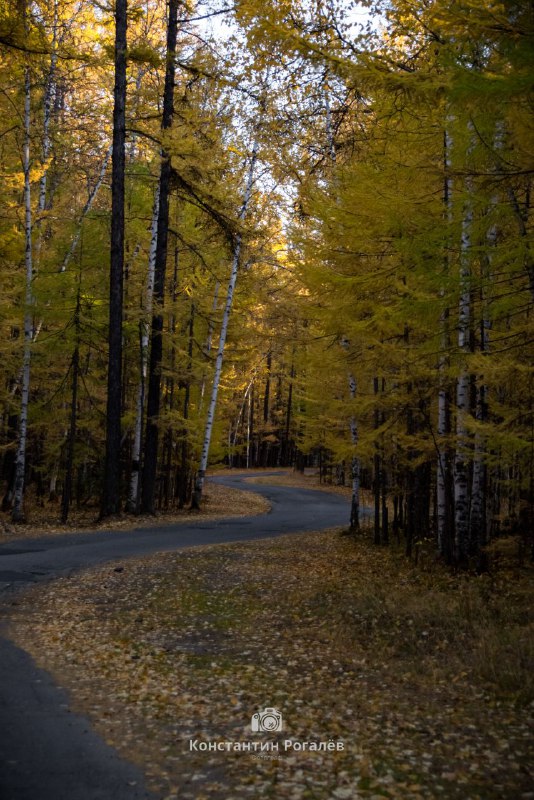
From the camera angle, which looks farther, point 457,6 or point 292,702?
point 292,702

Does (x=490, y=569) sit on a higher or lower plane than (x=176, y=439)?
lower

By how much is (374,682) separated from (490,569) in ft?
17.8

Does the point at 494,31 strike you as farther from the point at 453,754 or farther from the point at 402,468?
the point at 402,468

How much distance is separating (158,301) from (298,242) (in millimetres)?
7732

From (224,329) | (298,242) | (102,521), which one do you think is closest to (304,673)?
(298,242)

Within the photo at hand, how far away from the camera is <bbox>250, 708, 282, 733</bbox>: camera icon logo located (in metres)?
4.93

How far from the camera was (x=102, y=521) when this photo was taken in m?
16.8

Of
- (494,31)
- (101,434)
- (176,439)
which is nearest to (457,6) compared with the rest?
(494,31)

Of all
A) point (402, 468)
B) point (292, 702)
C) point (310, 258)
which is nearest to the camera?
point (292, 702)

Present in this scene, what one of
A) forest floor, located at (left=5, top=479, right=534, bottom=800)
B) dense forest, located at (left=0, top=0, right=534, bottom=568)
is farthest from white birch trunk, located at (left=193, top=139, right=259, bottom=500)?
forest floor, located at (left=5, top=479, right=534, bottom=800)

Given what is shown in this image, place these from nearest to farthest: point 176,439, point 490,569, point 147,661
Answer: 1. point 147,661
2. point 490,569
3. point 176,439

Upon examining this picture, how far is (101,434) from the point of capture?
72.8 feet

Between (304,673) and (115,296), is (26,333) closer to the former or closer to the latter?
(115,296)

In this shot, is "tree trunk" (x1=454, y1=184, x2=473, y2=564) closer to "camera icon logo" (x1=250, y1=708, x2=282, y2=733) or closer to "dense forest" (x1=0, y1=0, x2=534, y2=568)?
"dense forest" (x1=0, y1=0, x2=534, y2=568)
